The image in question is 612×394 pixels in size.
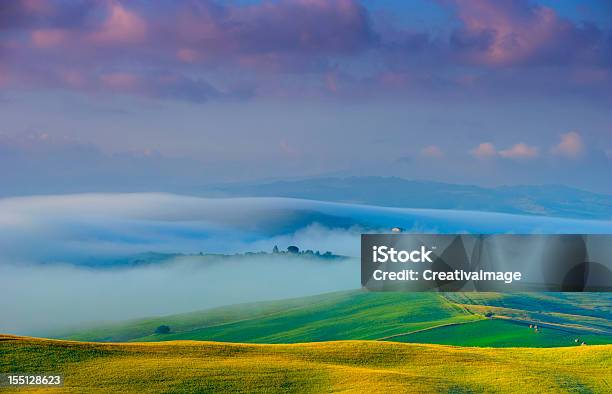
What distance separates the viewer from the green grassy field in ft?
185

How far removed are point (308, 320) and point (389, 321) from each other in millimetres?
7949

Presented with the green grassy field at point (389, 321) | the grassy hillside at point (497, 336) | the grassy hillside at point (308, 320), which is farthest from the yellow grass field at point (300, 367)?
the grassy hillside at point (308, 320)

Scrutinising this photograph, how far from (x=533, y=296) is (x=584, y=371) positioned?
4557 cm

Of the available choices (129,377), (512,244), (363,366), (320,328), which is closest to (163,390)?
(129,377)

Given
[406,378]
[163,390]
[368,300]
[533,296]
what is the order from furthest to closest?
[533,296]
[368,300]
[406,378]
[163,390]

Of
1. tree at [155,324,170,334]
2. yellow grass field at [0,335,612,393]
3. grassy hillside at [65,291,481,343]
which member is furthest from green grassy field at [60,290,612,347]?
yellow grass field at [0,335,612,393]

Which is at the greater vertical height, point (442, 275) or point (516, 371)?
point (442, 275)

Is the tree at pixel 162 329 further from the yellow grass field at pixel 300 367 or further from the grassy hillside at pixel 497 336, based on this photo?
the yellow grass field at pixel 300 367

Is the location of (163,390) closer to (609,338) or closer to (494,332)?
(494,332)

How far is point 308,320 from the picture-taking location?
68.9 m

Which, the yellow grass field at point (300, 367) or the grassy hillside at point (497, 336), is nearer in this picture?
the yellow grass field at point (300, 367)

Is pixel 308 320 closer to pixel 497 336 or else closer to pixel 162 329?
pixel 162 329

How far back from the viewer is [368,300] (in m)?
72.5

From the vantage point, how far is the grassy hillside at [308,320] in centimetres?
6306
